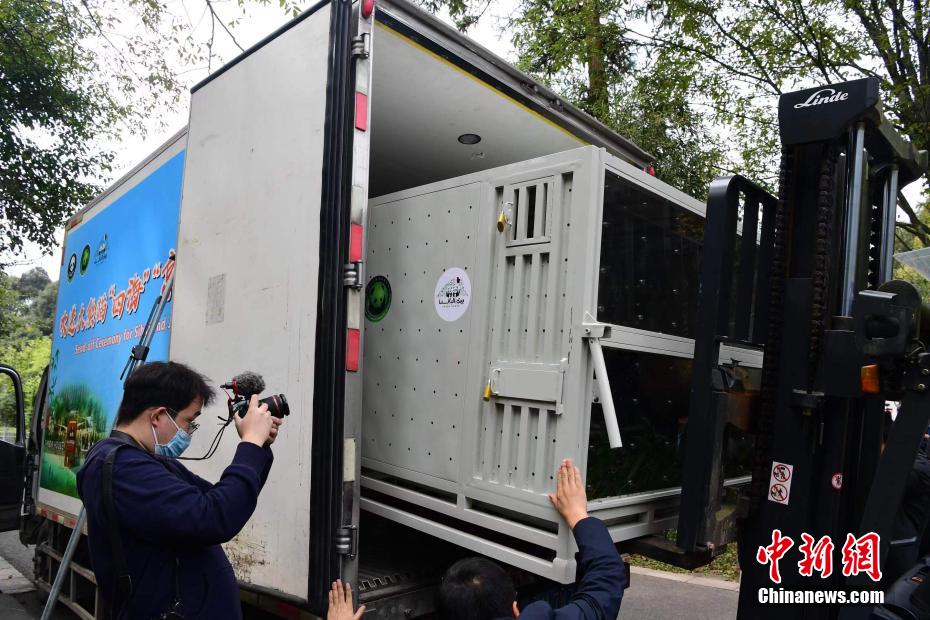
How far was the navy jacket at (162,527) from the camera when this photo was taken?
6.54 ft

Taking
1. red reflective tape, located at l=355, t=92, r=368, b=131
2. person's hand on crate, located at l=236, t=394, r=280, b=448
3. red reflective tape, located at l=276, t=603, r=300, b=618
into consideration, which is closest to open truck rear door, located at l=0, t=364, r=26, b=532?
red reflective tape, located at l=276, t=603, r=300, b=618

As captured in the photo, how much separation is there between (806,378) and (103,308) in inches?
166

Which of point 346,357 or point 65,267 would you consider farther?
point 65,267

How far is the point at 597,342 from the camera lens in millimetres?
2389

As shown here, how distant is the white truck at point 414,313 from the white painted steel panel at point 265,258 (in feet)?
0.04

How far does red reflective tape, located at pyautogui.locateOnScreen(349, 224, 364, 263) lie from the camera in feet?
8.34

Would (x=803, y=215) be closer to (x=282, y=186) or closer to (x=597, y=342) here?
(x=597, y=342)

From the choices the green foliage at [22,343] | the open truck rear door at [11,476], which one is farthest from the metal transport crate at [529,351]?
the green foliage at [22,343]

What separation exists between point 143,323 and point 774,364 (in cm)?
320

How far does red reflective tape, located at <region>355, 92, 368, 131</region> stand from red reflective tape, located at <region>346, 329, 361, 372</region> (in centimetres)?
75

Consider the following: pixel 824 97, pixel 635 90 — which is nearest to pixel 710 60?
pixel 635 90

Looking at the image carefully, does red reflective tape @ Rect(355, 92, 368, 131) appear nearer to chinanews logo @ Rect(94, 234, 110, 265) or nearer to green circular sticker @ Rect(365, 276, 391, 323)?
green circular sticker @ Rect(365, 276, 391, 323)

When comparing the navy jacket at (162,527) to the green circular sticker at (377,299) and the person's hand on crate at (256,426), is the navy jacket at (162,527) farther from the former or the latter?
the green circular sticker at (377,299)

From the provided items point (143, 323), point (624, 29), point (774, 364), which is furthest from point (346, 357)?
point (624, 29)
